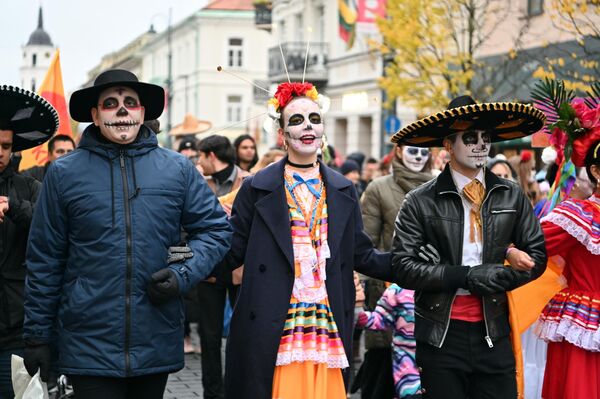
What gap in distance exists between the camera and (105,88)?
480 centimetres

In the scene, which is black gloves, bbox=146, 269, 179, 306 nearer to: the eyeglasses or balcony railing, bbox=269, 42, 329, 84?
the eyeglasses

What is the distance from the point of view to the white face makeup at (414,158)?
7.54 m

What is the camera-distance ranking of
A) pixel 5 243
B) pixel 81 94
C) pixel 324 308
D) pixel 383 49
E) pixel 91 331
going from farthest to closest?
pixel 383 49
pixel 5 243
pixel 324 308
pixel 81 94
pixel 91 331

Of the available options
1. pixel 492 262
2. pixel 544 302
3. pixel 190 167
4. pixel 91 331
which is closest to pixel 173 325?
pixel 91 331

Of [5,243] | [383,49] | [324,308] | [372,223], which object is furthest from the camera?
[383,49]

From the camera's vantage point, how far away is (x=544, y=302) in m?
5.79

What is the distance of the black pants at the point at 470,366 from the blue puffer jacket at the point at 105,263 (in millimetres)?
1269

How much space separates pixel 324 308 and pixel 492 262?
880 mm

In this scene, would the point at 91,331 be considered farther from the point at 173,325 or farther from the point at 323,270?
the point at 323,270

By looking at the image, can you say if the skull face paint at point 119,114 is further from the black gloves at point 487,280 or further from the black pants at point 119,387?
the black gloves at point 487,280

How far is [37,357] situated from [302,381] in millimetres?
1329

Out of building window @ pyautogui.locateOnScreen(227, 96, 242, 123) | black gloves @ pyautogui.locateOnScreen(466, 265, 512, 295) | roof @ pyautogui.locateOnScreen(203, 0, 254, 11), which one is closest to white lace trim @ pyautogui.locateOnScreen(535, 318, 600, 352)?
black gloves @ pyautogui.locateOnScreen(466, 265, 512, 295)

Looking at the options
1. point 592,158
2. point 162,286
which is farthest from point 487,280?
point 162,286

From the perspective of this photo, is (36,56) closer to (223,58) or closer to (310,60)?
(223,58)
